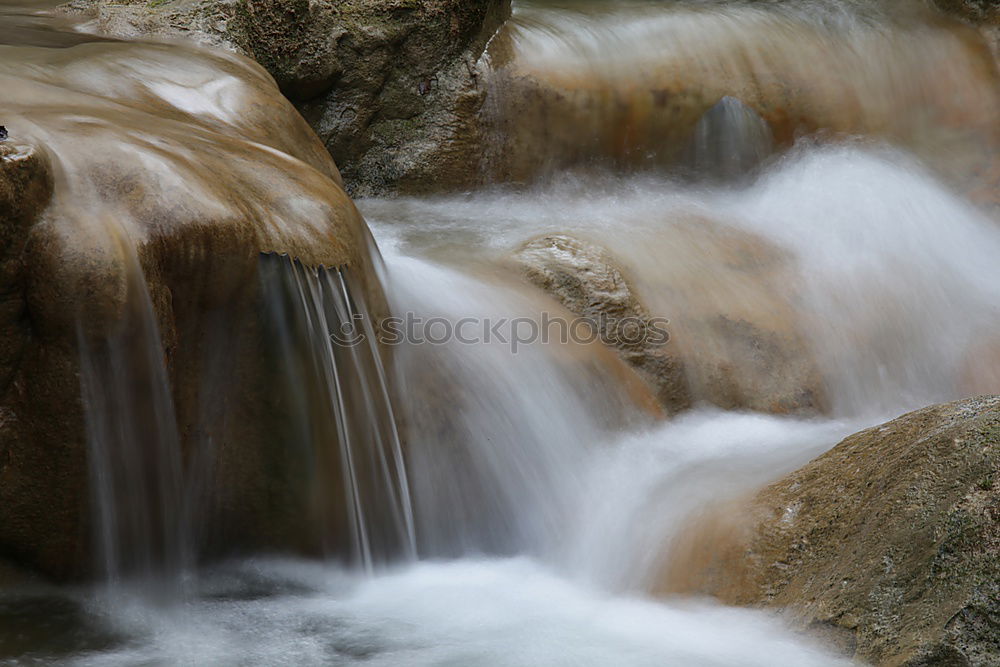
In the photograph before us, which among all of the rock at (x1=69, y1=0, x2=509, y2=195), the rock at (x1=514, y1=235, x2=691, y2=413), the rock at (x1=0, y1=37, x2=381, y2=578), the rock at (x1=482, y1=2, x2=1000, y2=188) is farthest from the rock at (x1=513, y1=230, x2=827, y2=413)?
the rock at (x1=69, y1=0, x2=509, y2=195)

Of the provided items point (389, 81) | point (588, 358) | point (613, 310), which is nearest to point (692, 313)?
point (613, 310)

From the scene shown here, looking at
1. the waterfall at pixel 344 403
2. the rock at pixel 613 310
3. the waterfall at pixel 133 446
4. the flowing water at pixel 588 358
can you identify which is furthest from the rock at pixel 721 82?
the waterfall at pixel 133 446

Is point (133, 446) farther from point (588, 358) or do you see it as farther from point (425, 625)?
point (588, 358)

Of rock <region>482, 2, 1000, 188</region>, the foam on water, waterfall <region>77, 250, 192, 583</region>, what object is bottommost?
the foam on water

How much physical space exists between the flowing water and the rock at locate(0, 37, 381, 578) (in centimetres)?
4

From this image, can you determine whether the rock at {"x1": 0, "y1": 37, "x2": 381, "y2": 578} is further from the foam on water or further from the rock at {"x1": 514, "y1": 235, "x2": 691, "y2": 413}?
the rock at {"x1": 514, "y1": 235, "x2": 691, "y2": 413}

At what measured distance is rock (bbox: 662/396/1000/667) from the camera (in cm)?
240

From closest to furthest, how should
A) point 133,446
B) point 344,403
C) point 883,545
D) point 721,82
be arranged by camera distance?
point 883,545 → point 133,446 → point 344,403 → point 721,82

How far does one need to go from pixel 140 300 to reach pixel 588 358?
2.13 m

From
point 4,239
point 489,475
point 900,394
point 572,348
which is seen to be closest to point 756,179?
point 900,394

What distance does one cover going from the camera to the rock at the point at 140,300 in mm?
2752

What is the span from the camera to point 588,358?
4457mm

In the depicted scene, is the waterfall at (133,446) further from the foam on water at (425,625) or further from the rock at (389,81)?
the rock at (389,81)

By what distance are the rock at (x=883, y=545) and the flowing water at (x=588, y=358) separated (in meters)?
0.12
